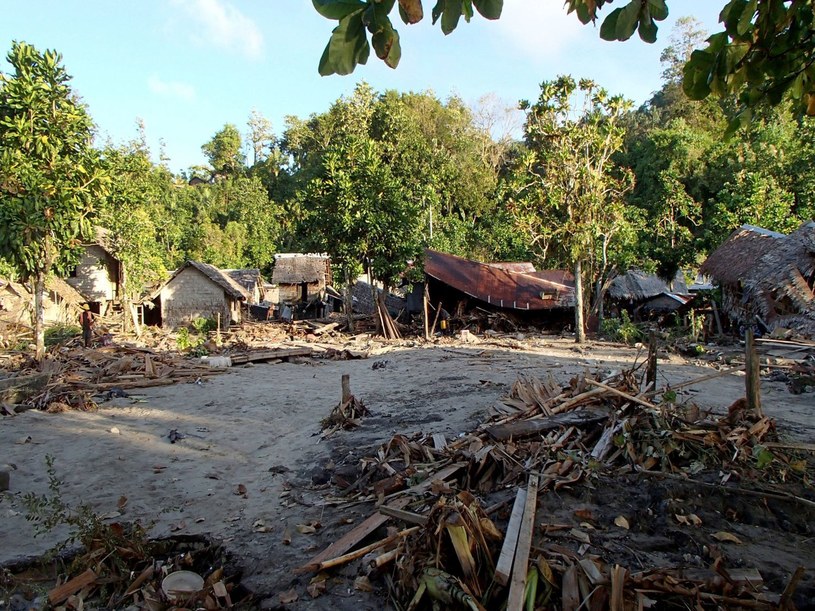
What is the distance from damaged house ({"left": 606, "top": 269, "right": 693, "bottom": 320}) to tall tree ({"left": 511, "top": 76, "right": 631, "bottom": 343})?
32.1 ft

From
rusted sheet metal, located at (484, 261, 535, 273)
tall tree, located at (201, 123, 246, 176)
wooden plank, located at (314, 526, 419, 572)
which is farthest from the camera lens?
tall tree, located at (201, 123, 246, 176)

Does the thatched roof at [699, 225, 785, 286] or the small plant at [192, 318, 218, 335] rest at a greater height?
the thatched roof at [699, 225, 785, 286]

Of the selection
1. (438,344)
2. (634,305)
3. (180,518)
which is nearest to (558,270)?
(634,305)

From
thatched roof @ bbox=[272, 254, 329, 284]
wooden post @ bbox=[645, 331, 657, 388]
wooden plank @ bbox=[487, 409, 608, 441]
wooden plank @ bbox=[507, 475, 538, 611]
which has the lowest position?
wooden plank @ bbox=[507, 475, 538, 611]

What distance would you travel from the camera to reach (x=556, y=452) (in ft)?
18.6

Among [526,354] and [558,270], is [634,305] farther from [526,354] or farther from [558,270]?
[526,354]

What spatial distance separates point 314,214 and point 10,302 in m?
13.4

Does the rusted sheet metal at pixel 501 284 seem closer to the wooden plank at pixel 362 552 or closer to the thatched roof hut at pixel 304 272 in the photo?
the thatched roof hut at pixel 304 272

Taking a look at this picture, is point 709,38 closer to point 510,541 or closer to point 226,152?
point 510,541

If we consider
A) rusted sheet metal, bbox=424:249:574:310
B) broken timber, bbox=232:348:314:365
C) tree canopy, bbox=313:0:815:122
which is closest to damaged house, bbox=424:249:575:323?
rusted sheet metal, bbox=424:249:574:310

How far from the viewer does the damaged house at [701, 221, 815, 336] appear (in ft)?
50.3

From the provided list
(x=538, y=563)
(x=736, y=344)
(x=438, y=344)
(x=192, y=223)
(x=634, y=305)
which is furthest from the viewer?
(x=192, y=223)

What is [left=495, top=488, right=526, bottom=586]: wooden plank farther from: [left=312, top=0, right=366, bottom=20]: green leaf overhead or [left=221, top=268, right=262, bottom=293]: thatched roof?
[left=221, top=268, right=262, bottom=293]: thatched roof

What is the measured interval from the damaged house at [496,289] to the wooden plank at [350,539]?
19.4m
